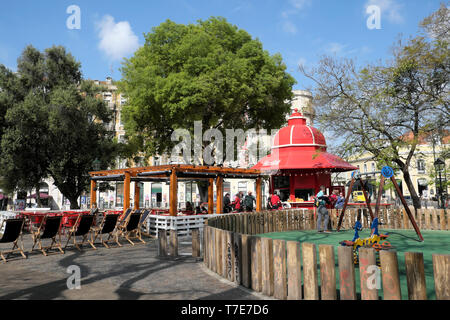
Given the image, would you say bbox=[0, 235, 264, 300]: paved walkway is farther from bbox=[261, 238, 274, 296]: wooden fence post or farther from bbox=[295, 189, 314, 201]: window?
bbox=[295, 189, 314, 201]: window

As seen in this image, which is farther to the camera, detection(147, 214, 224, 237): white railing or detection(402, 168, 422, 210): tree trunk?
detection(402, 168, 422, 210): tree trunk

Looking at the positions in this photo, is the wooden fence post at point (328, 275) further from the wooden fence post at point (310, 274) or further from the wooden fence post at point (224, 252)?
the wooden fence post at point (224, 252)

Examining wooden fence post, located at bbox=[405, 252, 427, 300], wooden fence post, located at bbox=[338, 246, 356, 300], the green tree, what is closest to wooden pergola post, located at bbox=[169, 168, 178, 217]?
the green tree

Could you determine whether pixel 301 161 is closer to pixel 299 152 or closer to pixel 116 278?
pixel 299 152

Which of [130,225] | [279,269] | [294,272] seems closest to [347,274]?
[294,272]

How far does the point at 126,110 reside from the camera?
2359cm

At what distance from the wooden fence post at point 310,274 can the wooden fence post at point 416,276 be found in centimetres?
105

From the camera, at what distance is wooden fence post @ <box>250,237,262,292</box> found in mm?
5088

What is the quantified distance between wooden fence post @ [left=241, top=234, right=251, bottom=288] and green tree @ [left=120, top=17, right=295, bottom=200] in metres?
16.0

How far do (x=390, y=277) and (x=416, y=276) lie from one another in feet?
0.84

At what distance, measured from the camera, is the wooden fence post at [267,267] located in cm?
486

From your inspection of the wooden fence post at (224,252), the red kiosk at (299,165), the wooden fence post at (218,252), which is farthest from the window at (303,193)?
the wooden fence post at (224,252)
